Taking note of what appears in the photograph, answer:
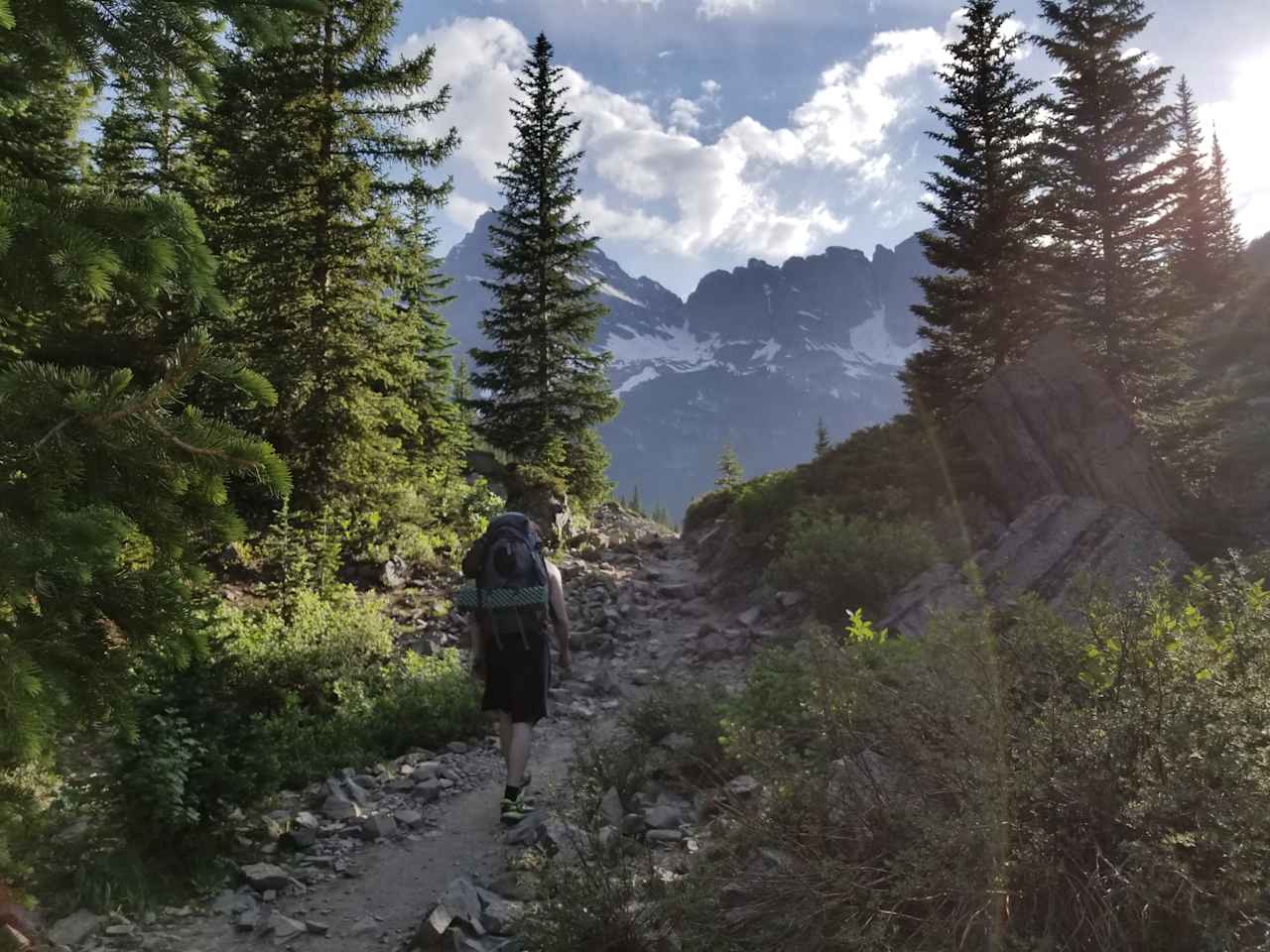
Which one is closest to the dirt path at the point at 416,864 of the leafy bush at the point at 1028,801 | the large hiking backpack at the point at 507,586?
the large hiking backpack at the point at 507,586

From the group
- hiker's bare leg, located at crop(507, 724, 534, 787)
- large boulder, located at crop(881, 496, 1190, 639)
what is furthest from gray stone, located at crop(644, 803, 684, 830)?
large boulder, located at crop(881, 496, 1190, 639)

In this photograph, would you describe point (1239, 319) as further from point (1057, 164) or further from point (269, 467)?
point (269, 467)

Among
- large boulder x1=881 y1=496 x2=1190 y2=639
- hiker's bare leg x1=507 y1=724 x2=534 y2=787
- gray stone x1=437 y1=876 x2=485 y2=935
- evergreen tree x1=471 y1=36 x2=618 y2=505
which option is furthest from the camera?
evergreen tree x1=471 y1=36 x2=618 y2=505

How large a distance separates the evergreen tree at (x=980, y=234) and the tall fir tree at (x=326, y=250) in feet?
42.3

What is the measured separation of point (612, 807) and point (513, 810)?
2.97 feet

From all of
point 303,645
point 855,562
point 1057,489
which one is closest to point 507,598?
point 303,645

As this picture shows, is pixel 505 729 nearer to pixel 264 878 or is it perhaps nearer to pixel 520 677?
pixel 520 677

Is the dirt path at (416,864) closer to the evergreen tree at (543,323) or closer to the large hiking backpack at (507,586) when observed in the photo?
the large hiking backpack at (507,586)

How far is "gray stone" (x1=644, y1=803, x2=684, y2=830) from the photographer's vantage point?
4.84 m

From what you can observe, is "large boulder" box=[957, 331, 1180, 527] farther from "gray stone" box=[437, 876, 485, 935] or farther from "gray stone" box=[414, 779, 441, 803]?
"gray stone" box=[437, 876, 485, 935]

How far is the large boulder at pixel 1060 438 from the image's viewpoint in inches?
419

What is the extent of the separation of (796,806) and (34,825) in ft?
14.7

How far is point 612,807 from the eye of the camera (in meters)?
5.14

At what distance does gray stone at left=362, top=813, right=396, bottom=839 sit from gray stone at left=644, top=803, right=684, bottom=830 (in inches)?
83.3
